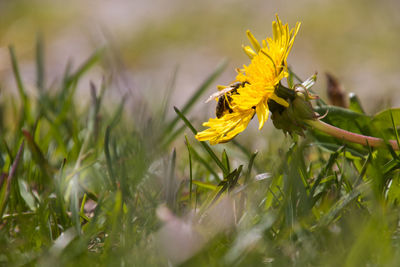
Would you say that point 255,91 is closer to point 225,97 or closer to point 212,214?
point 225,97

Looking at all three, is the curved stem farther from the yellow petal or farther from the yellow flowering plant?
the yellow petal

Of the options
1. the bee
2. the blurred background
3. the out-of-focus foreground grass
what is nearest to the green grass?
the out-of-focus foreground grass

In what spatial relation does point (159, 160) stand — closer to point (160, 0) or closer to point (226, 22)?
point (226, 22)

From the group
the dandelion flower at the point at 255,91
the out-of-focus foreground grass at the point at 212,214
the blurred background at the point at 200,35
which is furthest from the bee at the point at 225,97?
the blurred background at the point at 200,35

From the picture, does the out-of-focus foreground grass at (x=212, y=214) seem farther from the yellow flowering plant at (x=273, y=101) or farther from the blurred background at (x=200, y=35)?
the blurred background at (x=200, y=35)

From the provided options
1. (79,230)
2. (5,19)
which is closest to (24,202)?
(79,230)

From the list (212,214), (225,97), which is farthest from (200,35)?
(212,214)
